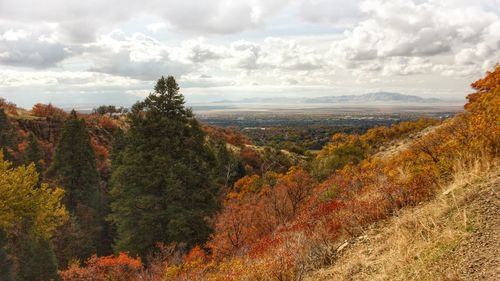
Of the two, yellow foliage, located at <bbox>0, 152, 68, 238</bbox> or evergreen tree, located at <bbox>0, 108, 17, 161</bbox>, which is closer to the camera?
yellow foliage, located at <bbox>0, 152, 68, 238</bbox>

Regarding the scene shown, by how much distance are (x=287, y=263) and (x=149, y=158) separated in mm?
16784

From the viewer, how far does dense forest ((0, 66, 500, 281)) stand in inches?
351

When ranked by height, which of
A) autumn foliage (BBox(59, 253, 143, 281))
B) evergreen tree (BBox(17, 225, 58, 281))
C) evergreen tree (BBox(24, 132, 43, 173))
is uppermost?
evergreen tree (BBox(24, 132, 43, 173))

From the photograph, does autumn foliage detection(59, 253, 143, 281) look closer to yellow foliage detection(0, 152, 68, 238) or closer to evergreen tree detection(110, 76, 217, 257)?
evergreen tree detection(110, 76, 217, 257)

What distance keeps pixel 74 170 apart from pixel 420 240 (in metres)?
39.7

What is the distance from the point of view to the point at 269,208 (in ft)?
72.2

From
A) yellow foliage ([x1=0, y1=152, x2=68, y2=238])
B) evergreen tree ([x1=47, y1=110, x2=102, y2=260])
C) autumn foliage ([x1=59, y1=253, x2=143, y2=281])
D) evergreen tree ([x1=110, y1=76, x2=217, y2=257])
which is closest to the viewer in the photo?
autumn foliage ([x1=59, y1=253, x2=143, y2=281])

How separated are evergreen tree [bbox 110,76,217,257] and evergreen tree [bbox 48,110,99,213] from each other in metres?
19.0

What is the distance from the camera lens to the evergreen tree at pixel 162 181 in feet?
70.9

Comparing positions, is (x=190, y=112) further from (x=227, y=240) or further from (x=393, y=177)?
(x=393, y=177)

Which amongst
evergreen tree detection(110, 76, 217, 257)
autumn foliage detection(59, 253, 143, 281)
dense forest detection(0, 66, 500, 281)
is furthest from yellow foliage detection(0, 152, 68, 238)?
evergreen tree detection(110, 76, 217, 257)

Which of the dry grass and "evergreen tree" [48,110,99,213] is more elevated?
the dry grass

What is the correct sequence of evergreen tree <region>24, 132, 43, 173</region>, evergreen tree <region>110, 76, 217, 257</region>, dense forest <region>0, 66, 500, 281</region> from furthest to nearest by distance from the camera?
1. evergreen tree <region>24, 132, 43, 173</region>
2. evergreen tree <region>110, 76, 217, 257</region>
3. dense forest <region>0, 66, 500, 281</region>

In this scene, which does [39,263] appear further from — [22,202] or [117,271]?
[117,271]
